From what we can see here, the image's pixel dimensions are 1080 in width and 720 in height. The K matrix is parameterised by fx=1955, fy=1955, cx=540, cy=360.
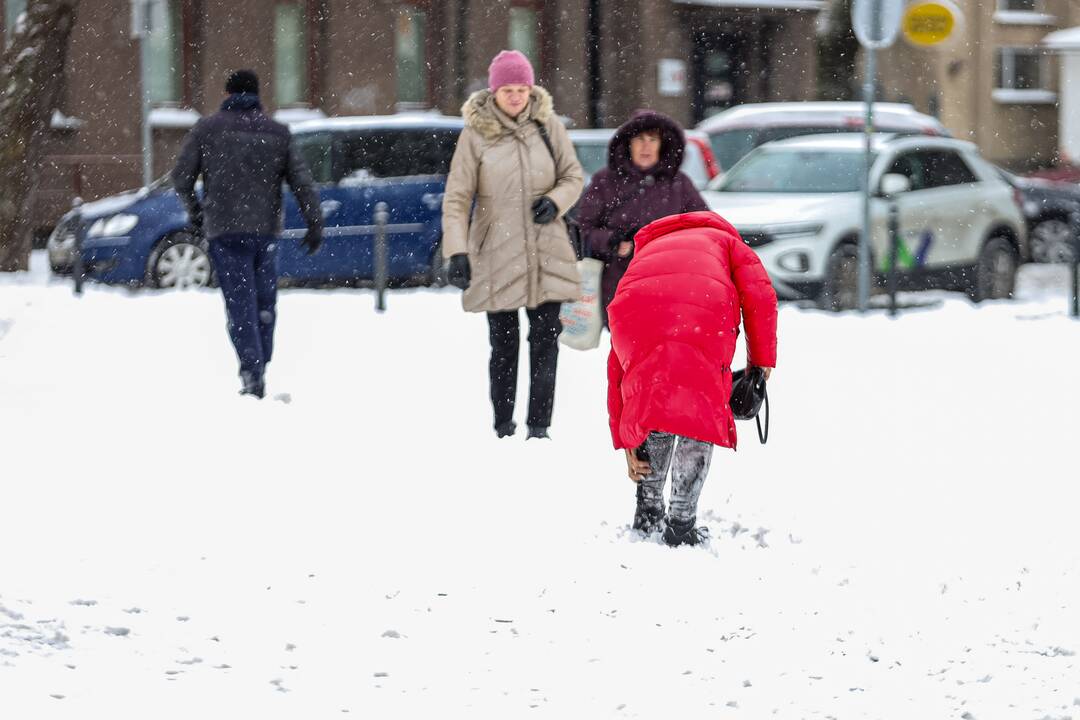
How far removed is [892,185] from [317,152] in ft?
16.4

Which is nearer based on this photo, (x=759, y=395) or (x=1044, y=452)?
(x=759, y=395)

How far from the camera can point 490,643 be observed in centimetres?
554

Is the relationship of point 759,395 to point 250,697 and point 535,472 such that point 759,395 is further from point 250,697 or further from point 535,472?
point 250,697

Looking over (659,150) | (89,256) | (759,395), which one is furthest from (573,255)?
(89,256)

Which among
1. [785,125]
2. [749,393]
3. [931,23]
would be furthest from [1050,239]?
[749,393]

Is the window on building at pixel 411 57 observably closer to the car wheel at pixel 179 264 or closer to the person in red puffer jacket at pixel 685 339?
the car wheel at pixel 179 264

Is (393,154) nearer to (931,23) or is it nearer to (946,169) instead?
(946,169)

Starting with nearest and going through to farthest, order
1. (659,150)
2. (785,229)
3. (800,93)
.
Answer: (659,150), (785,229), (800,93)

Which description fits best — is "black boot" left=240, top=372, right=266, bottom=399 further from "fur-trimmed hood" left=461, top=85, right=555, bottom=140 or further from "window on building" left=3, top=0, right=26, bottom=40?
"window on building" left=3, top=0, right=26, bottom=40

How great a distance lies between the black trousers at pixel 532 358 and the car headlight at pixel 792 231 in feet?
21.4

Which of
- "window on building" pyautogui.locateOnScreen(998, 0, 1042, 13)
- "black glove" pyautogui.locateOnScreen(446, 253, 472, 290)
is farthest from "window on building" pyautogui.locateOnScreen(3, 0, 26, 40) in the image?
"window on building" pyautogui.locateOnScreen(998, 0, 1042, 13)

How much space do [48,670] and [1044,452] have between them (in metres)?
5.23

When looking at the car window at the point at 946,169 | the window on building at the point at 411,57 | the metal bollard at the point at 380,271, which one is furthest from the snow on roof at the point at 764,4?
the metal bollard at the point at 380,271

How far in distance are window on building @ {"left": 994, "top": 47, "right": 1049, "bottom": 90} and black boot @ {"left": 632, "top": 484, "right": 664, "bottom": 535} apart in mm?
37395
